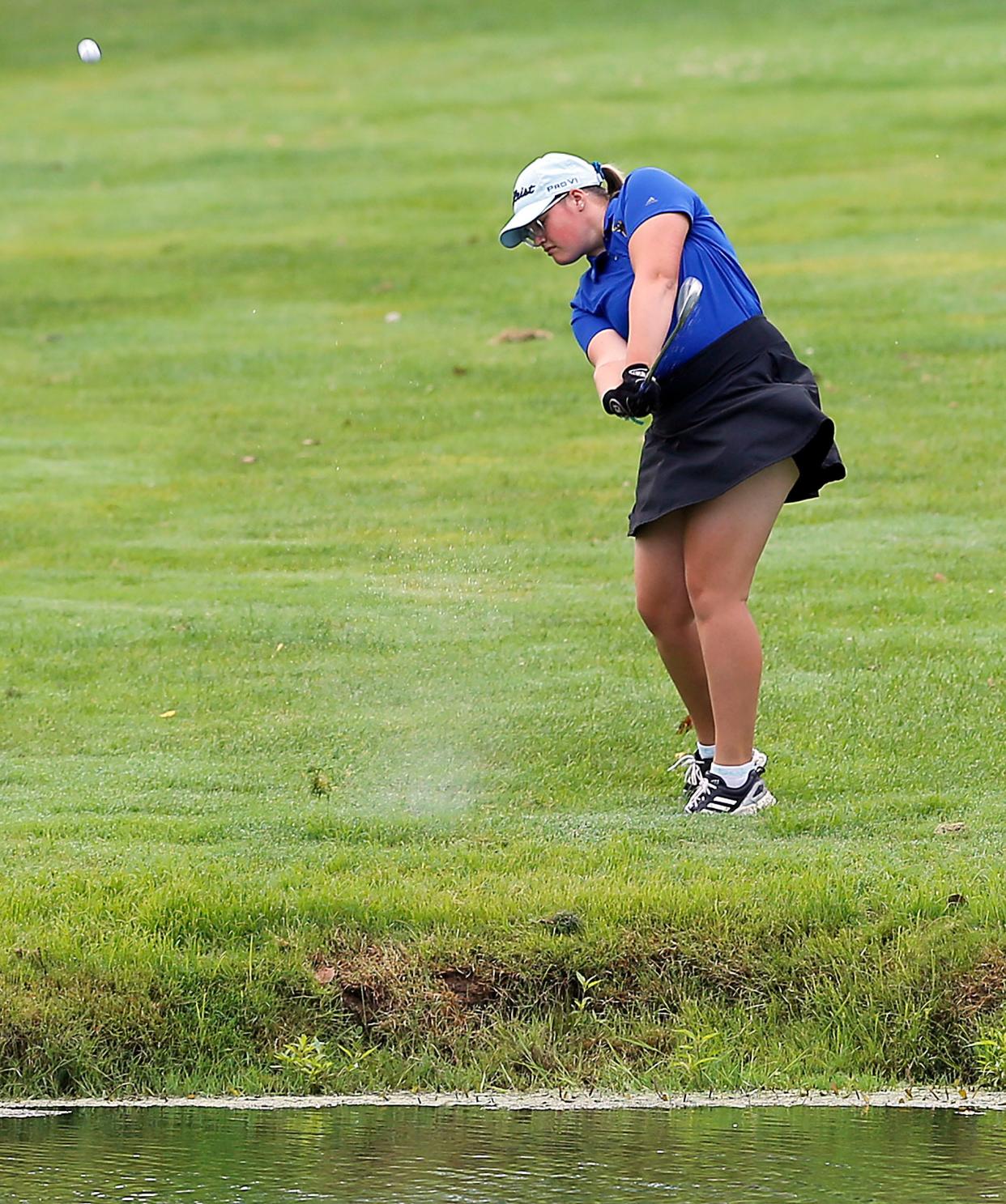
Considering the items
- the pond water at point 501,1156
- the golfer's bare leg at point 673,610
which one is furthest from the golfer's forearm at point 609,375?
the pond water at point 501,1156

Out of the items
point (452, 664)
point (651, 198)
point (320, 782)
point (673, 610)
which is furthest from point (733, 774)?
point (452, 664)

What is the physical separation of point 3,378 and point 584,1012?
10.8m

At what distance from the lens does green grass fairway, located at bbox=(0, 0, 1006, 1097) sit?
504cm

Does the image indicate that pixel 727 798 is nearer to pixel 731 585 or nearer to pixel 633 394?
pixel 731 585

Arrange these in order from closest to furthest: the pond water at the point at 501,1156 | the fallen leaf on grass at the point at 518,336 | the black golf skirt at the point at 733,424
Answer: the pond water at the point at 501,1156, the black golf skirt at the point at 733,424, the fallen leaf on grass at the point at 518,336

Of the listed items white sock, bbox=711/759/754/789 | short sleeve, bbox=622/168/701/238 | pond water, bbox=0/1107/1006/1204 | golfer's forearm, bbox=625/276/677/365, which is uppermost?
short sleeve, bbox=622/168/701/238

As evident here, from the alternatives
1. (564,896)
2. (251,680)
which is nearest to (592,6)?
(251,680)

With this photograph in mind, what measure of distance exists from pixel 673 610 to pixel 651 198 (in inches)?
48.9

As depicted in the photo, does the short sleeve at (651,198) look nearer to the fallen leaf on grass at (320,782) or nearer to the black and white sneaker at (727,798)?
the black and white sneaker at (727,798)

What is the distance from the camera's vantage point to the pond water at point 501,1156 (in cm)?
393

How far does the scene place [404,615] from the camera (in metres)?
8.69

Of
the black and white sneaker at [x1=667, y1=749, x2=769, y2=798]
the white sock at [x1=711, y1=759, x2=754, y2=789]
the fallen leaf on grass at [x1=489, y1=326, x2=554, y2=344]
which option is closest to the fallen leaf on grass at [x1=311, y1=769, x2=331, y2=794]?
the black and white sneaker at [x1=667, y1=749, x2=769, y2=798]

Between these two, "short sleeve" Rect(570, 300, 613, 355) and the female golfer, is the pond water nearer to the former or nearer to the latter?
the female golfer

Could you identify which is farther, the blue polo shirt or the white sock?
the white sock
